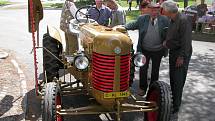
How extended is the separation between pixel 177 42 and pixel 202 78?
3.26 meters

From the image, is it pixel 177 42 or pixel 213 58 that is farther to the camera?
pixel 213 58

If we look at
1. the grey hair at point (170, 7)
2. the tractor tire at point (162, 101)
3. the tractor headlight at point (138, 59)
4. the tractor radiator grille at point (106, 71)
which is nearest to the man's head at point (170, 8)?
the grey hair at point (170, 7)

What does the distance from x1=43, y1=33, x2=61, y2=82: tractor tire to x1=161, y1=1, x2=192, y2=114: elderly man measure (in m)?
2.07

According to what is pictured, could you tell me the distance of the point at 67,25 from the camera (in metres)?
8.10

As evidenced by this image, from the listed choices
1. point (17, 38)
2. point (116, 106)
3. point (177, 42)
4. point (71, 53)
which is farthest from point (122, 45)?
point (17, 38)

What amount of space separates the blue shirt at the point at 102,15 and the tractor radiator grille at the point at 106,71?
2452 mm

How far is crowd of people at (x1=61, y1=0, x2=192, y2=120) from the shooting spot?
6.62m

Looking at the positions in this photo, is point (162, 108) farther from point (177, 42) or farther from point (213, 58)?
point (213, 58)

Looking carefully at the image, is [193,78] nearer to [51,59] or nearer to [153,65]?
[153,65]

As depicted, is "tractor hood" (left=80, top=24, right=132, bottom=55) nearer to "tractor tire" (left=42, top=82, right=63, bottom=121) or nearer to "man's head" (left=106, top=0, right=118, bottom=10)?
"tractor tire" (left=42, top=82, right=63, bottom=121)

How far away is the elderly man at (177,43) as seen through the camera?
6.58 meters

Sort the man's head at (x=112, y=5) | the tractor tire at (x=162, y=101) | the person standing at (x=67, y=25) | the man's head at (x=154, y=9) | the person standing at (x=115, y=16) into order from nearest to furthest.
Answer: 1. the tractor tire at (x=162, y=101)
2. the man's head at (x=154, y=9)
3. the person standing at (x=67, y=25)
4. the person standing at (x=115, y=16)
5. the man's head at (x=112, y=5)

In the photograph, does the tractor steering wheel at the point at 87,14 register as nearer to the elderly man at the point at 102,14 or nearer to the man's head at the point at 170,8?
the elderly man at the point at 102,14

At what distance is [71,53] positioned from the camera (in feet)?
24.1
